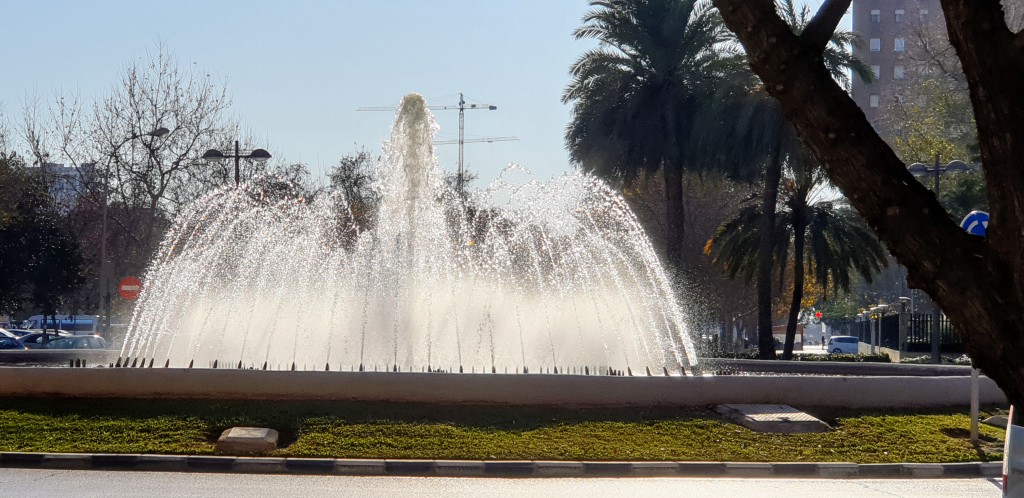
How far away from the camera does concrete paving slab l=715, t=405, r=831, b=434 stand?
15.0 metres

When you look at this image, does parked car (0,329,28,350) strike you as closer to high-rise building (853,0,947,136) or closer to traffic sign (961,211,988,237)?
traffic sign (961,211,988,237)

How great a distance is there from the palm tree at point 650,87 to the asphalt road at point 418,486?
22.3m

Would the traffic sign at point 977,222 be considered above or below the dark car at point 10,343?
above

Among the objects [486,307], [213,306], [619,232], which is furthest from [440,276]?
[619,232]

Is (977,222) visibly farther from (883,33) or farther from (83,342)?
(883,33)

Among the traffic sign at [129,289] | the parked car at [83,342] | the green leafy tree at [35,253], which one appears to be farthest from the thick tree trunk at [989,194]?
the green leafy tree at [35,253]

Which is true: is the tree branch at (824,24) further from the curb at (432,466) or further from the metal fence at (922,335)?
the metal fence at (922,335)

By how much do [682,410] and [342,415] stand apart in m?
4.56

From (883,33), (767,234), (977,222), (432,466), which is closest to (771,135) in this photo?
(767,234)

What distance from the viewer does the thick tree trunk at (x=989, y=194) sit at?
459cm

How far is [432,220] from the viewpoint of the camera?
975 inches

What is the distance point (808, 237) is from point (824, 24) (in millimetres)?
29686

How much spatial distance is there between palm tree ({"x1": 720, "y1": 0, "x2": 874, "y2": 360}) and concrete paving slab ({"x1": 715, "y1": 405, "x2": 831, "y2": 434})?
1757 centimetres

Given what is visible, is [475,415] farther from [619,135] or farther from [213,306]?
[619,135]
